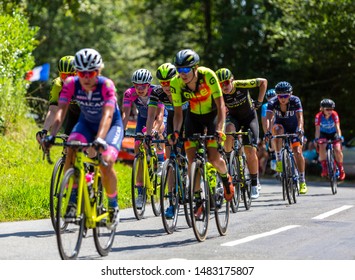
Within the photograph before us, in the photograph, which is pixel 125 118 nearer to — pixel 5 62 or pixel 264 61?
pixel 5 62

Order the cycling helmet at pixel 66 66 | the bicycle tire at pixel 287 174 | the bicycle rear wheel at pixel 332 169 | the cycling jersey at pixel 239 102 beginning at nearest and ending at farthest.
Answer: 1. the cycling helmet at pixel 66 66
2. the cycling jersey at pixel 239 102
3. the bicycle tire at pixel 287 174
4. the bicycle rear wheel at pixel 332 169

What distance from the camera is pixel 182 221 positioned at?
1198 centimetres

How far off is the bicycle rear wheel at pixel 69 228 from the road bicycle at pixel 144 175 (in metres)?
3.78

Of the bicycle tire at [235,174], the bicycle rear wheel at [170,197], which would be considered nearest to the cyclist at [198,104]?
the bicycle rear wheel at [170,197]

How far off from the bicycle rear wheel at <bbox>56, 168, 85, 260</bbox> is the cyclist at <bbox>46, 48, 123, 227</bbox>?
7 cm

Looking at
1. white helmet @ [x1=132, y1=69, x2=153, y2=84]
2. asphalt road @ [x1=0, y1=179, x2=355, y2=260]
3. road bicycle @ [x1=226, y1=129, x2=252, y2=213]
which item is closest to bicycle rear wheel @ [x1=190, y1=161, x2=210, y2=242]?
asphalt road @ [x1=0, y1=179, x2=355, y2=260]

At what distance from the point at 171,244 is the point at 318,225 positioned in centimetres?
277

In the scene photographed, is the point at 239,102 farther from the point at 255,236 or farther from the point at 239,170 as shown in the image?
the point at 255,236

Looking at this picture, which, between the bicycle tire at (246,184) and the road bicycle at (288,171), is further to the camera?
the road bicycle at (288,171)

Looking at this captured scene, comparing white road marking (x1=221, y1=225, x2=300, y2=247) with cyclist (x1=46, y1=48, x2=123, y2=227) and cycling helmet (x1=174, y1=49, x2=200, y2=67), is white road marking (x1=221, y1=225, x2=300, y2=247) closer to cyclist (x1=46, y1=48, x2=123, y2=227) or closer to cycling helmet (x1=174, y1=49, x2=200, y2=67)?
cyclist (x1=46, y1=48, x2=123, y2=227)

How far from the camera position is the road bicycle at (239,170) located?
13.4 metres

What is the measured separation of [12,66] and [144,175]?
7891 mm

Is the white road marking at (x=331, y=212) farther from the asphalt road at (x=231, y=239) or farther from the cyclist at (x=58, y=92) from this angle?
the cyclist at (x=58, y=92)

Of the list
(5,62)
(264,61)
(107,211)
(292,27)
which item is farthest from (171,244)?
(264,61)
